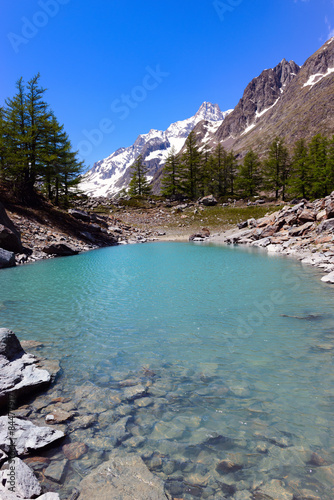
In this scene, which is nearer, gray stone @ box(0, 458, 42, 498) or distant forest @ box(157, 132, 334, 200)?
gray stone @ box(0, 458, 42, 498)

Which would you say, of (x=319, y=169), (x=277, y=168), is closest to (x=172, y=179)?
(x=277, y=168)

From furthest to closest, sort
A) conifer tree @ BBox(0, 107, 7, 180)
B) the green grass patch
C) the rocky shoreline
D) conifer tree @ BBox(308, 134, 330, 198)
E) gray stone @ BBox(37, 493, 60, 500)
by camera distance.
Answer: the green grass patch → conifer tree @ BBox(308, 134, 330, 198) → conifer tree @ BBox(0, 107, 7, 180) → the rocky shoreline → gray stone @ BBox(37, 493, 60, 500)

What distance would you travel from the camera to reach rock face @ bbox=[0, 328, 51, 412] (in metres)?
5.46

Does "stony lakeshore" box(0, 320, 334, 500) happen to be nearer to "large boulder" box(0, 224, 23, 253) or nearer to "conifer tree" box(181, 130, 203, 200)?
"large boulder" box(0, 224, 23, 253)

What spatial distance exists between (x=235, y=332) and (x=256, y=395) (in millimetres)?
3300

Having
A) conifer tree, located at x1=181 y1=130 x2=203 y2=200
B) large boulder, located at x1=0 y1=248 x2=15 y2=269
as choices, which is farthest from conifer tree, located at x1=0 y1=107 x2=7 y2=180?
conifer tree, located at x1=181 y1=130 x2=203 y2=200

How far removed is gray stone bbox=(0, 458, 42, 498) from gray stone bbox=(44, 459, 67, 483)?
372mm

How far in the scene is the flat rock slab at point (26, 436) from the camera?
13.5ft

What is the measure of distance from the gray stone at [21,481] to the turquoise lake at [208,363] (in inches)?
25.0

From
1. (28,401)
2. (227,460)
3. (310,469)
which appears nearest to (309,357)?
(310,469)

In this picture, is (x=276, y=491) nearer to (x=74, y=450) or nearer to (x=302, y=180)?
(x=74, y=450)

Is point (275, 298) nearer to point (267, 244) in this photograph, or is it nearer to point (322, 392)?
point (322, 392)

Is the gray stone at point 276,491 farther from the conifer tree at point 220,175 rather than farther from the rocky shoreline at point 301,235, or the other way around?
the conifer tree at point 220,175

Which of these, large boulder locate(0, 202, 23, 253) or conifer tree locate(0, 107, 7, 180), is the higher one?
conifer tree locate(0, 107, 7, 180)
